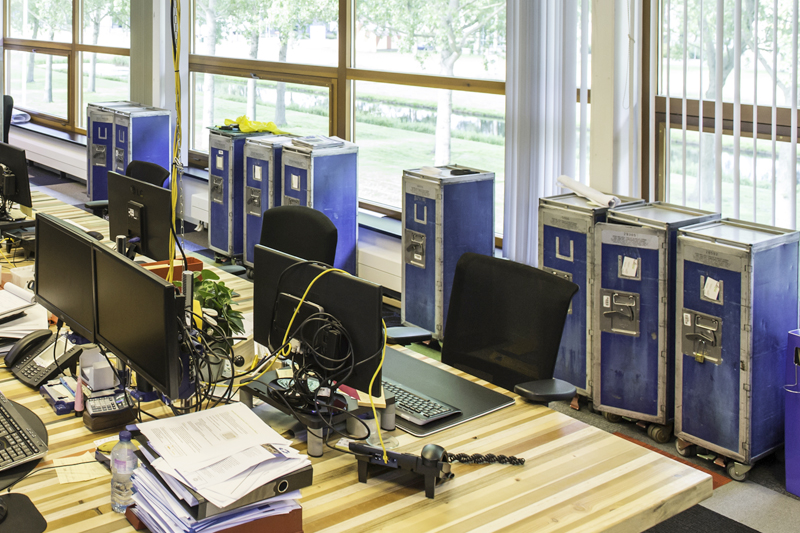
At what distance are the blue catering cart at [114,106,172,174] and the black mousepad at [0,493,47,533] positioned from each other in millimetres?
5951

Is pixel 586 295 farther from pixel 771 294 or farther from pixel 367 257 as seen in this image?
pixel 367 257

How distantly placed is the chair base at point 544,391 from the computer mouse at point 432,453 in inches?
23.5

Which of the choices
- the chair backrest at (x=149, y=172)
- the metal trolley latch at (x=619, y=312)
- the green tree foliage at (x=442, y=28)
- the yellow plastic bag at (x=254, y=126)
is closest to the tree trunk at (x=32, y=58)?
A: the yellow plastic bag at (x=254, y=126)

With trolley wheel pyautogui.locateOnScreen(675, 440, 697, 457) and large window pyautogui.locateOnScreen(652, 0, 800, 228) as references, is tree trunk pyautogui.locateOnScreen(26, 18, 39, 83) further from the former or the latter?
trolley wheel pyautogui.locateOnScreen(675, 440, 697, 457)

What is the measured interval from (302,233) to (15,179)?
1.68 m

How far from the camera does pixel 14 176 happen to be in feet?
13.9

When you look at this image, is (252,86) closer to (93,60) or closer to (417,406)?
(93,60)

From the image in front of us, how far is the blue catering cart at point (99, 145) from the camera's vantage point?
309 inches

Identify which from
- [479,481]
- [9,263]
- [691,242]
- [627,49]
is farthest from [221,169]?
[479,481]

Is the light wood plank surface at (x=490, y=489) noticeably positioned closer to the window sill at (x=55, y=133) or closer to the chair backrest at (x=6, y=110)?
the chair backrest at (x=6, y=110)

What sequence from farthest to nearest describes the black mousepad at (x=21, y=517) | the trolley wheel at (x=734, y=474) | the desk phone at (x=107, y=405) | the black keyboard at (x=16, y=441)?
the trolley wheel at (x=734, y=474)
the desk phone at (x=107, y=405)
the black keyboard at (x=16, y=441)
the black mousepad at (x=21, y=517)

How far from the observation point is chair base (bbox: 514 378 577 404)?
2482 millimetres

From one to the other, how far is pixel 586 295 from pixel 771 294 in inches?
35.2

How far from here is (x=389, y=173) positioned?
631 cm
